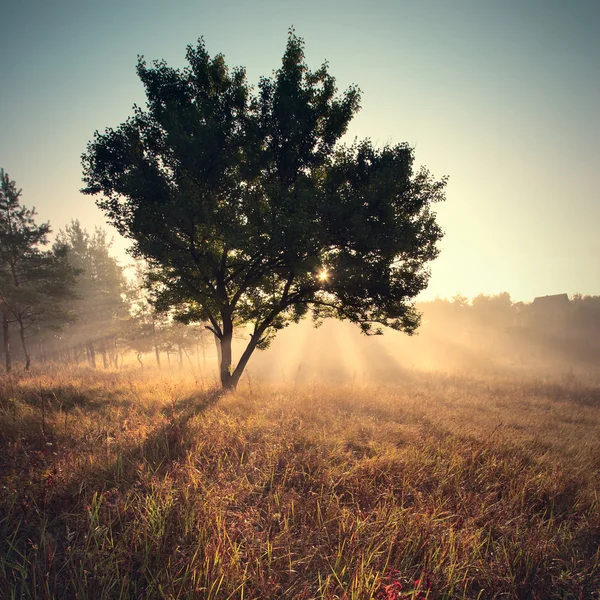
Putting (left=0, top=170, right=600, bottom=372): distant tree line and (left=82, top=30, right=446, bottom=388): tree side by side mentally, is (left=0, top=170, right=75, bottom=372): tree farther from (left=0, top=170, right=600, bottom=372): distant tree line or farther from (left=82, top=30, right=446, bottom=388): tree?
(left=82, top=30, right=446, bottom=388): tree

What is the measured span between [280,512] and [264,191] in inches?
344

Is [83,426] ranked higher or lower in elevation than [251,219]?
lower

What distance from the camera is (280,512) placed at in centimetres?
308

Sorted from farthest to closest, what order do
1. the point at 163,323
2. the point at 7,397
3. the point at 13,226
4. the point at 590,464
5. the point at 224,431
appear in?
the point at 163,323 → the point at 13,226 → the point at 7,397 → the point at 590,464 → the point at 224,431

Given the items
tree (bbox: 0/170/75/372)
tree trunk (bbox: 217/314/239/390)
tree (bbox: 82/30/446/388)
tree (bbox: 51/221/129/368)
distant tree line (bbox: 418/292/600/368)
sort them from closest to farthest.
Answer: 1. tree (bbox: 82/30/446/388)
2. tree trunk (bbox: 217/314/239/390)
3. tree (bbox: 0/170/75/372)
4. tree (bbox: 51/221/129/368)
5. distant tree line (bbox: 418/292/600/368)

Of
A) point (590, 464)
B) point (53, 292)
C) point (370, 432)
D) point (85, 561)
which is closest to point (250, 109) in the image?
point (370, 432)

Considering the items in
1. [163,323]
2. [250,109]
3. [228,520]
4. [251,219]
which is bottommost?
[228,520]

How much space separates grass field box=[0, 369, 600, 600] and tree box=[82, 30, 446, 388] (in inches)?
195

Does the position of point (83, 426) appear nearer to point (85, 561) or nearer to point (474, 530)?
point (85, 561)

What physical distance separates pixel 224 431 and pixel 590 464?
7.85 metres

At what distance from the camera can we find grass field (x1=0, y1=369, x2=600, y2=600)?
2268 millimetres

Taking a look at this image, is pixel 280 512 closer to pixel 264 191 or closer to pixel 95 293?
pixel 264 191

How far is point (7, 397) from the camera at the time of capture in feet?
22.8

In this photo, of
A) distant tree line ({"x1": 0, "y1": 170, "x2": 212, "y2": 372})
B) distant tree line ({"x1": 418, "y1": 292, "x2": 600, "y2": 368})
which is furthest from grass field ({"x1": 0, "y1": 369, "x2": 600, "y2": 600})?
distant tree line ({"x1": 418, "y1": 292, "x2": 600, "y2": 368})
